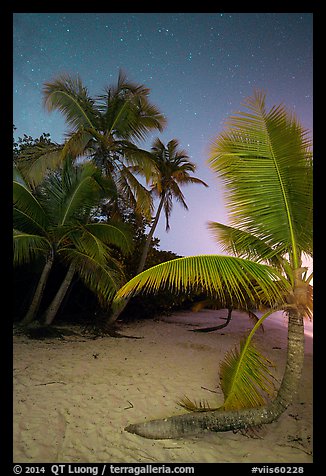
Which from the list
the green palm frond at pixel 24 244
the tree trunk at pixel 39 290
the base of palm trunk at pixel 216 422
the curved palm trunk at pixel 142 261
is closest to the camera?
the base of palm trunk at pixel 216 422

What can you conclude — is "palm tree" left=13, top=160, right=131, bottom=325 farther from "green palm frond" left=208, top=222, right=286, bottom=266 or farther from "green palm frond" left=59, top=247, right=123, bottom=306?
"green palm frond" left=208, top=222, right=286, bottom=266

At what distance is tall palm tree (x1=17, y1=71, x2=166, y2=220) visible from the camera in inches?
340

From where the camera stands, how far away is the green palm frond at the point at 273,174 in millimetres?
3621

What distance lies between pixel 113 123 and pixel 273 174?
6.80 m

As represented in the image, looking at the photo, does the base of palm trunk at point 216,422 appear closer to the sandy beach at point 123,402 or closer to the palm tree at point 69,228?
the sandy beach at point 123,402

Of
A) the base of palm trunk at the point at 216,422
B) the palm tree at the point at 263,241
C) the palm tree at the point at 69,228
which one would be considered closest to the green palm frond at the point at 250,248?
the palm tree at the point at 263,241

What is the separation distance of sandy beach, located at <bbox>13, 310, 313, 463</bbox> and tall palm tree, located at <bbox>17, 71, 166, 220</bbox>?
172 inches

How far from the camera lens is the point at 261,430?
3707mm

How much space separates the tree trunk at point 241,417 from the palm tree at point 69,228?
3.77m
